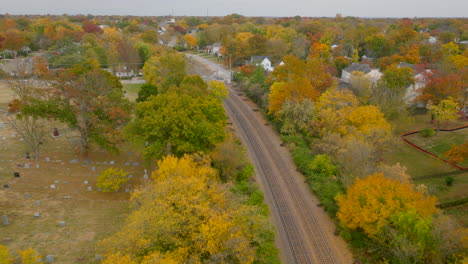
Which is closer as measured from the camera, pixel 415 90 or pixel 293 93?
pixel 293 93

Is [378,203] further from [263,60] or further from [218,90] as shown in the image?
[263,60]

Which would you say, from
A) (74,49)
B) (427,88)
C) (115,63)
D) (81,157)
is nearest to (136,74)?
(115,63)

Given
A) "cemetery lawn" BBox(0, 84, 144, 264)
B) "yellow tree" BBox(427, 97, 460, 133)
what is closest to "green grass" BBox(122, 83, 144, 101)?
"cemetery lawn" BBox(0, 84, 144, 264)

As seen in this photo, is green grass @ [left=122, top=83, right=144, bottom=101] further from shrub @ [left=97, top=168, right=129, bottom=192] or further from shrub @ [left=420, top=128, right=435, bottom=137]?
shrub @ [left=420, top=128, right=435, bottom=137]

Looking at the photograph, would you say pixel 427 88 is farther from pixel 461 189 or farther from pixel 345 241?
pixel 345 241

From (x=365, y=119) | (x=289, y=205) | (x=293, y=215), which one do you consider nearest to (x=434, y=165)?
(x=365, y=119)

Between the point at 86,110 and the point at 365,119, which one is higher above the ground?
the point at 365,119

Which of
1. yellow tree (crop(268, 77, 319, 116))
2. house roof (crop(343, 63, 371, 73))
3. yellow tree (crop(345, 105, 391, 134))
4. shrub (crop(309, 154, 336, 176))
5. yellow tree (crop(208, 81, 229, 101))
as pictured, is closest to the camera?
shrub (crop(309, 154, 336, 176))
